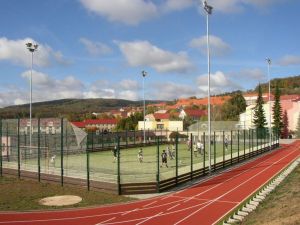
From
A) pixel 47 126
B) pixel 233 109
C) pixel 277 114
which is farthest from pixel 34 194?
pixel 233 109

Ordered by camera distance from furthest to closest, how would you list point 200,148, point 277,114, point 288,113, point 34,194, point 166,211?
point 288,113 < point 277,114 < point 200,148 < point 34,194 < point 166,211

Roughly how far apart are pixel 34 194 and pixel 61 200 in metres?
2.54

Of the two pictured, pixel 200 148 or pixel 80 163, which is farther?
pixel 200 148

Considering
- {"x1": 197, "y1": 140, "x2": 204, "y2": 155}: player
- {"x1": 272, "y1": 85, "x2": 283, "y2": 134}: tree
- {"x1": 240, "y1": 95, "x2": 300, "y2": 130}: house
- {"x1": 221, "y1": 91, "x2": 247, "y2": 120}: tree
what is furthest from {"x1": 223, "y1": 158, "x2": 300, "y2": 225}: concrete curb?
{"x1": 221, "y1": 91, "x2": 247, "y2": 120}: tree

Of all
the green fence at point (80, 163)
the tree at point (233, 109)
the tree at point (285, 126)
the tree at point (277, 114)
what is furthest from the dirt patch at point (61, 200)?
the tree at point (233, 109)

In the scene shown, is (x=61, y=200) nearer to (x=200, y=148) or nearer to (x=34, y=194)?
(x=34, y=194)

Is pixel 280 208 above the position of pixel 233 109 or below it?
Result: below

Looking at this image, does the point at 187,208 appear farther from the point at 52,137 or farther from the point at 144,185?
the point at 52,137

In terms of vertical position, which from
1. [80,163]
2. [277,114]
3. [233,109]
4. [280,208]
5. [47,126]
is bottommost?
[280,208]

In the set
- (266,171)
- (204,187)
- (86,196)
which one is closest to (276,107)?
(266,171)

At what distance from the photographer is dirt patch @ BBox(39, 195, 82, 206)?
22.2 meters

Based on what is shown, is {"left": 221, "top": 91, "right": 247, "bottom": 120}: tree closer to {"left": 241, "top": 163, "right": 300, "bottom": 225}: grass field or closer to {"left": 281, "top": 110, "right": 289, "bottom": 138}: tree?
{"left": 281, "top": 110, "right": 289, "bottom": 138}: tree

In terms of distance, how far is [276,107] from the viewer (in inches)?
3752

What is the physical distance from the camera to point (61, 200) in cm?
2302
